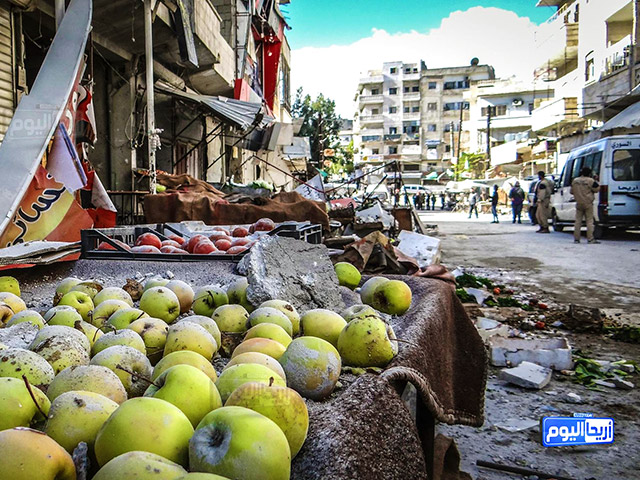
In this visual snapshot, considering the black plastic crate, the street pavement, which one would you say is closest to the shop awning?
the street pavement

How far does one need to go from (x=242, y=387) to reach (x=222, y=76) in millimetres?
14025

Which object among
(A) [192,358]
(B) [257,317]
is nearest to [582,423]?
(B) [257,317]

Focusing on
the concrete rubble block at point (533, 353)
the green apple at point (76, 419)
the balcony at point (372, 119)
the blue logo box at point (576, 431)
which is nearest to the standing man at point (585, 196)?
the concrete rubble block at point (533, 353)

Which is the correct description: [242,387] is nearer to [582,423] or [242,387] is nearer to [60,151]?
[582,423]

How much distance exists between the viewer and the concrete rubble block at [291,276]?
88.6 inches

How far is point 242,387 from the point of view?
1.12 metres

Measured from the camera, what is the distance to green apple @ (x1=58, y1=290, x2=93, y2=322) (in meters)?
2.08

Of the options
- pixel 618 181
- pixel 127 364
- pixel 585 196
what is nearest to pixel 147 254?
pixel 127 364

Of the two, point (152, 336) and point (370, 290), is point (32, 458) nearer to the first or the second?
point (152, 336)

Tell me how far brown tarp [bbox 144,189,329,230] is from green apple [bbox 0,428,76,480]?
5.75 m

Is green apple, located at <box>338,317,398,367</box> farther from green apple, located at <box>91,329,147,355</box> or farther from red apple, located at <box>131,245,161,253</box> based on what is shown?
red apple, located at <box>131,245,161,253</box>

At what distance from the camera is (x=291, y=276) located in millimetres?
2465

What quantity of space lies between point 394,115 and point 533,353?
75066 mm

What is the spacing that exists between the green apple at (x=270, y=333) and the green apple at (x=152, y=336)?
31cm
